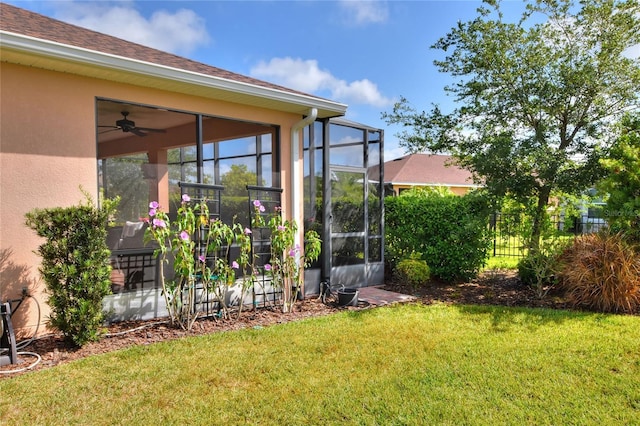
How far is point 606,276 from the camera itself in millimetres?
5613

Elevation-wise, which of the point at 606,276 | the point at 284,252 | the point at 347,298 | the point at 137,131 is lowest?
the point at 347,298

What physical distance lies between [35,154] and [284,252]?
3226 mm

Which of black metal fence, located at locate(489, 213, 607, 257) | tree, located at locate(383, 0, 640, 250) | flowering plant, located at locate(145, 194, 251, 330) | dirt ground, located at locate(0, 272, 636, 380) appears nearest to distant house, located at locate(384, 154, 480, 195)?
tree, located at locate(383, 0, 640, 250)

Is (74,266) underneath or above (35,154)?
Answer: underneath

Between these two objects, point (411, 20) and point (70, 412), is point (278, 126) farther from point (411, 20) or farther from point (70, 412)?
point (411, 20)

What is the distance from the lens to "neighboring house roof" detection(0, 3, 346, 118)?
13.0 ft

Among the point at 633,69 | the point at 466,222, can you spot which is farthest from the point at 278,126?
the point at 633,69

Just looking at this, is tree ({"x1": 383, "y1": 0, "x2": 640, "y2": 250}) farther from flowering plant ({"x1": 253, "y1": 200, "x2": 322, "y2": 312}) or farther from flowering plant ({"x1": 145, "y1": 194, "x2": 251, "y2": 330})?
flowering plant ({"x1": 145, "y1": 194, "x2": 251, "y2": 330})

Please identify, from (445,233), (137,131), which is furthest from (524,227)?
(137,131)

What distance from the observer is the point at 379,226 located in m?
7.74

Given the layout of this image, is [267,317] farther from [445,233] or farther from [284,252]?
[445,233]

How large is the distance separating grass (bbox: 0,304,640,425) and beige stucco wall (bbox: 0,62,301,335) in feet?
4.23

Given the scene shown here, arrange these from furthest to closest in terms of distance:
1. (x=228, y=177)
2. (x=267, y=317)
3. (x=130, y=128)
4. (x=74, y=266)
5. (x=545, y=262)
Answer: (x=545, y=262) → (x=228, y=177) → (x=267, y=317) → (x=130, y=128) → (x=74, y=266)

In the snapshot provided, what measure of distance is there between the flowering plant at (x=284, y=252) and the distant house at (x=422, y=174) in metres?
13.3
